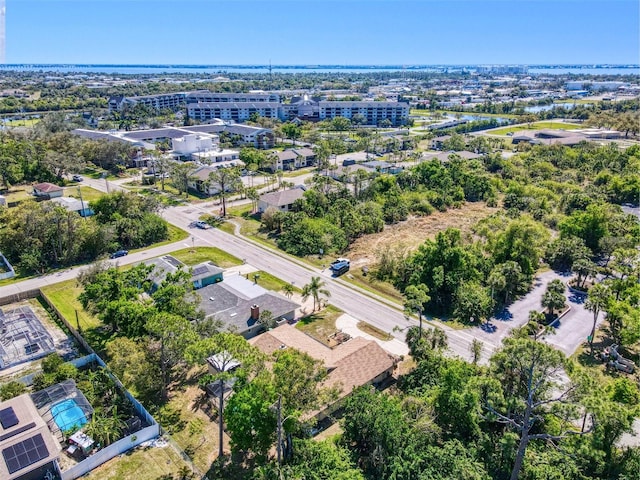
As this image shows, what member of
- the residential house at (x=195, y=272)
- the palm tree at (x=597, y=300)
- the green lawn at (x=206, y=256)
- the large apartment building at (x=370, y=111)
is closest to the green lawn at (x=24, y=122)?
the large apartment building at (x=370, y=111)

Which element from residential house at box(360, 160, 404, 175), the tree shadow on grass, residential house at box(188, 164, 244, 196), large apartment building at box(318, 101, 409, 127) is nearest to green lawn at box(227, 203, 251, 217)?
residential house at box(188, 164, 244, 196)

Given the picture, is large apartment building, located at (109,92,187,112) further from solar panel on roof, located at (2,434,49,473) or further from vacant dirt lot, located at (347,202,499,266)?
solar panel on roof, located at (2,434,49,473)

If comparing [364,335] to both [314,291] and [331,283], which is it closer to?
[314,291]

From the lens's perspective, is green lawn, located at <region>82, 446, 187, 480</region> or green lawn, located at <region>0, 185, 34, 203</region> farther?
green lawn, located at <region>0, 185, 34, 203</region>

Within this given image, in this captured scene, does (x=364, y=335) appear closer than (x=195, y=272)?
Yes

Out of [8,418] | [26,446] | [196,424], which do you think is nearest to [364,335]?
[196,424]

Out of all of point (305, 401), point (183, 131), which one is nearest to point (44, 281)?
point (305, 401)

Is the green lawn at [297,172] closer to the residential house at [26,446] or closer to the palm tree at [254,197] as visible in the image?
the palm tree at [254,197]
